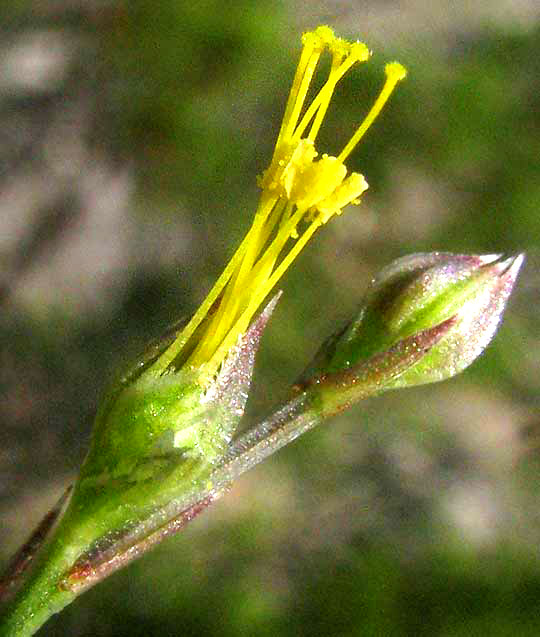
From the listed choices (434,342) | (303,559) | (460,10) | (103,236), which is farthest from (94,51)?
(434,342)

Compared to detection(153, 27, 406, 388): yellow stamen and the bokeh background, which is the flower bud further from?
the bokeh background

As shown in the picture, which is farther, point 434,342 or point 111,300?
point 111,300

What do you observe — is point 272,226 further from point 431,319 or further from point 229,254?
point 229,254

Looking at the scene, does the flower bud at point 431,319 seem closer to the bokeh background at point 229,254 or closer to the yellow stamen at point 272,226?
the yellow stamen at point 272,226

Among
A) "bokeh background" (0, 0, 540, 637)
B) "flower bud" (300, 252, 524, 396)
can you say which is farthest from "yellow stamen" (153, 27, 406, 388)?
"bokeh background" (0, 0, 540, 637)

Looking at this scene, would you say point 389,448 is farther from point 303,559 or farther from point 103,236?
point 103,236
